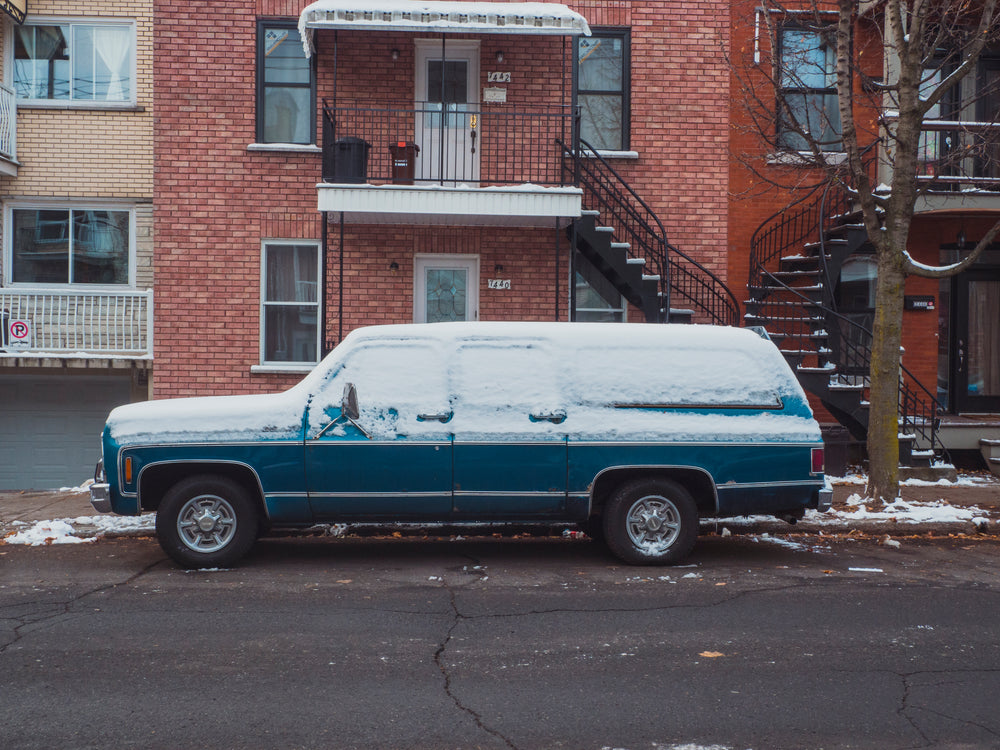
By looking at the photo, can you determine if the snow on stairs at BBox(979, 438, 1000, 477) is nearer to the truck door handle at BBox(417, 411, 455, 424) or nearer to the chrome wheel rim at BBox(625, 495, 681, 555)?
the chrome wheel rim at BBox(625, 495, 681, 555)

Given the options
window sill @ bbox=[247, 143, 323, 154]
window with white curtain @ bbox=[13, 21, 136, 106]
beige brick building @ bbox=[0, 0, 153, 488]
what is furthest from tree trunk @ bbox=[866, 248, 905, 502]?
window with white curtain @ bbox=[13, 21, 136, 106]

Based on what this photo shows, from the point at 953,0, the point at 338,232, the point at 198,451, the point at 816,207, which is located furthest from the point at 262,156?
the point at 953,0

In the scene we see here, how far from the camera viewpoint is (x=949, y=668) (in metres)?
5.39

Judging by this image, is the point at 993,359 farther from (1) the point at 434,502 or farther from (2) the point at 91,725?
(2) the point at 91,725

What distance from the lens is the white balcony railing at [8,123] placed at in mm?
14117

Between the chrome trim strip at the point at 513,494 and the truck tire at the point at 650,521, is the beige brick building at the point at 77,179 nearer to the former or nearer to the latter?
the chrome trim strip at the point at 513,494

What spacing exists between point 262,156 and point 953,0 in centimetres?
921

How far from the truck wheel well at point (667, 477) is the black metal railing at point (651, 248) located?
565cm

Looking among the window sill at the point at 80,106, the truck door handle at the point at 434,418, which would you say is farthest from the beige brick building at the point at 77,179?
the truck door handle at the point at 434,418

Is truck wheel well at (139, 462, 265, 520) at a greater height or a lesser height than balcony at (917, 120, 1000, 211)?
lesser

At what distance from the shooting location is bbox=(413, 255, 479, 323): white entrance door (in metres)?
14.1

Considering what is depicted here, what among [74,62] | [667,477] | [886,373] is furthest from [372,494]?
[74,62]

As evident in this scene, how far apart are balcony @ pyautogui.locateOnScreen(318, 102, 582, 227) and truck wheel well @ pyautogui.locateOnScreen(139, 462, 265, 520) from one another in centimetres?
529

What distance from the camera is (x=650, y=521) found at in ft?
26.3
